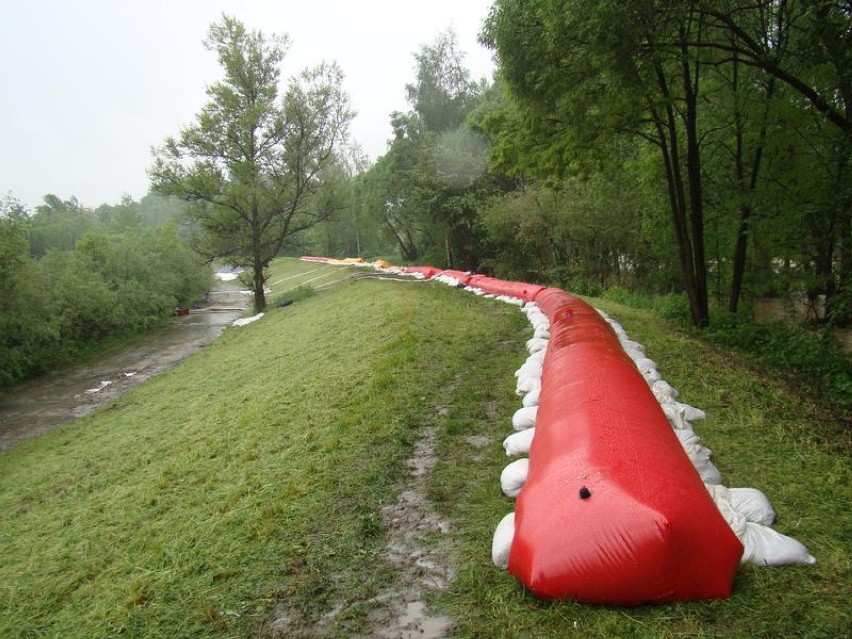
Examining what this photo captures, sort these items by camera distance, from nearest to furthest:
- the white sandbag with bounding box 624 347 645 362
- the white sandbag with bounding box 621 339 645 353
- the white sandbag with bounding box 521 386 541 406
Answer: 1. the white sandbag with bounding box 521 386 541 406
2. the white sandbag with bounding box 624 347 645 362
3. the white sandbag with bounding box 621 339 645 353

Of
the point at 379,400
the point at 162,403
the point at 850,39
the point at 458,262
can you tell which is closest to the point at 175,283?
the point at 458,262

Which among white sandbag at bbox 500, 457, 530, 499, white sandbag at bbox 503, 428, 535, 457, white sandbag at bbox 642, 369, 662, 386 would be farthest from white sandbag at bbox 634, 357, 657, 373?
white sandbag at bbox 500, 457, 530, 499

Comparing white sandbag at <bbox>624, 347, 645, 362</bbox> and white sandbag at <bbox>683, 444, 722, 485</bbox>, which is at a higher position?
white sandbag at <bbox>624, 347, 645, 362</bbox>

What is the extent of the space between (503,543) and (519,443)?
53.0 inches

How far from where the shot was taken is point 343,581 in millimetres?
2951

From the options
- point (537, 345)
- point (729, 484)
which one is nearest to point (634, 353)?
point (537, 345)

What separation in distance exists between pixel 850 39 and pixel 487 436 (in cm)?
555

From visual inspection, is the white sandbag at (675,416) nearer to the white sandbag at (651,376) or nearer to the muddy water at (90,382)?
the white sandbag at (651,376)

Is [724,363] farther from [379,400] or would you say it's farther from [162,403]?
[162,403]

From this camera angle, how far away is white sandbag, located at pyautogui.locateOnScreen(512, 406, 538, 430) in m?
4.41

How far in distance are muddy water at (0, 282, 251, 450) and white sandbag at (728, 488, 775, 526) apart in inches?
463

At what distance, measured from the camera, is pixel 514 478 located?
3525mm

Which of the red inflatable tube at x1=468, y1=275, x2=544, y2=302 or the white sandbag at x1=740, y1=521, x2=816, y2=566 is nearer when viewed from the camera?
the white sandbag at x1=740, y1=521, x2=816, y2=566

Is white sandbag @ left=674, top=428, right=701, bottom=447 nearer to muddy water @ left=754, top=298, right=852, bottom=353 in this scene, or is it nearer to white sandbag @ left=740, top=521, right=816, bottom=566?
white sandbag @ left=740, top=521, right=816, bottom=566
